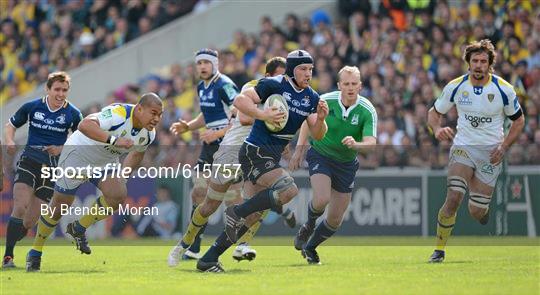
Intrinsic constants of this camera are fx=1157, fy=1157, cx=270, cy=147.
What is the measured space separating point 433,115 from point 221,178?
3042 mm

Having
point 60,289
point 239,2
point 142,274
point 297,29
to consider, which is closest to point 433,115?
point 142,274

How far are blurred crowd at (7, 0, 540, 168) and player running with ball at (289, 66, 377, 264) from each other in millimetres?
6555

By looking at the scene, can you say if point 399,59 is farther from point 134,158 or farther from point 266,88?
point 266,88

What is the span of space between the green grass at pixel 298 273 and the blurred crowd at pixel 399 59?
366cm

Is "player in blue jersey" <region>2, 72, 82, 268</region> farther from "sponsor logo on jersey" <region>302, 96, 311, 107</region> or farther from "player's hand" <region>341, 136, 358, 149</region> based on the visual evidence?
"player's hand" <region>341, 136, 358, 149</region>

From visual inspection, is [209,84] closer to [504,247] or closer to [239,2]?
[504,247]

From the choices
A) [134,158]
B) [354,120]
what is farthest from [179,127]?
[354,120]

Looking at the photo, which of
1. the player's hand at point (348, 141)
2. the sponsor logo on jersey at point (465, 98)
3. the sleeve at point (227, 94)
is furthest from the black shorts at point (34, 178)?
the sponsor logo on jersey at point (465, 98)

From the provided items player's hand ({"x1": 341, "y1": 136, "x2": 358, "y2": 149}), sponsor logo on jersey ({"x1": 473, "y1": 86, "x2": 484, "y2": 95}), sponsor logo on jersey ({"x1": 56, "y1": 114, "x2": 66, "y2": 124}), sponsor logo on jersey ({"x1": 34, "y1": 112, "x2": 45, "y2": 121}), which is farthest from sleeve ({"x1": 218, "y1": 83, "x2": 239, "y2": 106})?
sponsor logo on jersey ({"x1": 473, "y1": 86, "x2": 484, "y2": 95})

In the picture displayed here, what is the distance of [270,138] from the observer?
1394 centimetres

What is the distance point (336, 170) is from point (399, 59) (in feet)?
31.0

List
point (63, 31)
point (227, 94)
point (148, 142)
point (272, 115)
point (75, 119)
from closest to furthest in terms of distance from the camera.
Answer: point (272, 115) < point (148, 142) < point (75, 119) < point (227, 94) < point (63, 31)

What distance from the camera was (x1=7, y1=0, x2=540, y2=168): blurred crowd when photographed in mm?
22266

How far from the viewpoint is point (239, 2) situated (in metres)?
29.7
